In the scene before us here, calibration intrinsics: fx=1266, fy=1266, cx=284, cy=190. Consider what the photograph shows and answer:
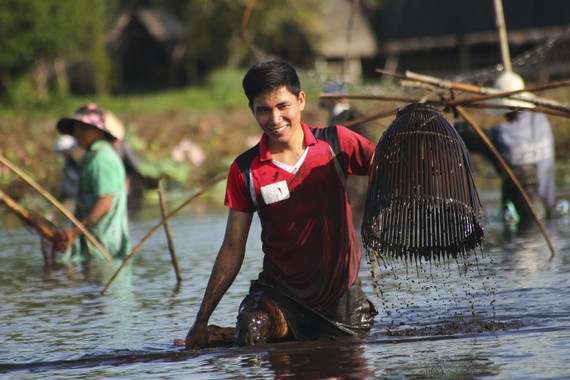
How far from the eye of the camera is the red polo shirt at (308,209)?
615 cm

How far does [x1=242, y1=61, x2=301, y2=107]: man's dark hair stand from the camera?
5.93 m

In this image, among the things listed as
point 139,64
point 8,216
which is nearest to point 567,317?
point 8,216

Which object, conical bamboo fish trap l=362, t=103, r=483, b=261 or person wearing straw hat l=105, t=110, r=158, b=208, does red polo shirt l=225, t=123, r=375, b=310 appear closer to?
conical bamboo fish trap l=362, t=103, r=483, b=261

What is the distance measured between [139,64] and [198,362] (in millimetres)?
52636

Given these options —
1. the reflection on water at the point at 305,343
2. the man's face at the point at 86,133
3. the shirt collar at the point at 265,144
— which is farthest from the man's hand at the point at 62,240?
the shirt collar at the point at 265,144

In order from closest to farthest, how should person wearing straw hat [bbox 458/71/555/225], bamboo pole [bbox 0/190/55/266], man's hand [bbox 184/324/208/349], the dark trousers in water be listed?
the dark trousers in water
man's hand [bbox 184/324/208/349]
bamboo pole [bbox 0/190/55/266]
person wearing straw hat [bbox 458/71/555/225]

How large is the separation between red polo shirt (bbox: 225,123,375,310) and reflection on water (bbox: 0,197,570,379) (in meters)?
0.39

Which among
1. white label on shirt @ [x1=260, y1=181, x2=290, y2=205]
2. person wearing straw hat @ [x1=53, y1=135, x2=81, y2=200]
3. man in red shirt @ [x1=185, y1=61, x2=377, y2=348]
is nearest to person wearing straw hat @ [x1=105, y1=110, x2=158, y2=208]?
person wearing straw hat @ [x1=53, y1=135, x2=81, y2=200]

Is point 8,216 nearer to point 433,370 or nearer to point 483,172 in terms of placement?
point 483,172

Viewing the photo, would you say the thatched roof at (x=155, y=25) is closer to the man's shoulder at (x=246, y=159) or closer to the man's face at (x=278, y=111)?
the man's shoulder at (x=246, y=159)

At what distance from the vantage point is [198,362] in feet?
21.2

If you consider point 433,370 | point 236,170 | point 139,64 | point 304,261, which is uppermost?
point 139,64

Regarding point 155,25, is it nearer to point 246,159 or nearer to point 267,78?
point 246,159

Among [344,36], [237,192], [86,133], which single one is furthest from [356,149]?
[344,36]
